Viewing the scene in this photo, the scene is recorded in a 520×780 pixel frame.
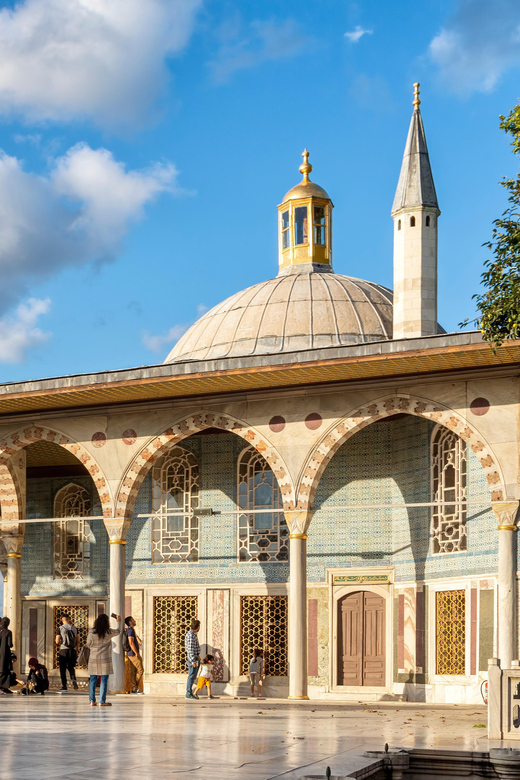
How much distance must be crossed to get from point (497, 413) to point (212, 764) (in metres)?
6.99

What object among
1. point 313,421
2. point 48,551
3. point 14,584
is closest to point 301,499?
point 313,421

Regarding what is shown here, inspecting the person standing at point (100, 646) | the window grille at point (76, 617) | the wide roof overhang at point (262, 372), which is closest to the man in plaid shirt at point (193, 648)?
the person standing at point (100, 646)

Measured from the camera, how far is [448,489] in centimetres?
1498

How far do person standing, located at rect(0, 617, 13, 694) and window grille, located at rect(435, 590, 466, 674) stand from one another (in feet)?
Result: 18.0

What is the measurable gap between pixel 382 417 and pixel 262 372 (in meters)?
1.60

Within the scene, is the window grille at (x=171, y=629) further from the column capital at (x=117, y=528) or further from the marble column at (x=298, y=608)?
the marble column at (x=298, y=608)

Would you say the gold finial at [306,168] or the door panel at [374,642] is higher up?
the gold finial at [306,168]

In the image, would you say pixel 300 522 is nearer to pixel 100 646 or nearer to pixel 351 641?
pixel 351 641

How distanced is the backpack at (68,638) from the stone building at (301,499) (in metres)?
0.76

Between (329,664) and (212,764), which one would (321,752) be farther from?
(329,664)

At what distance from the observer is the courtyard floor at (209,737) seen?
663 cm

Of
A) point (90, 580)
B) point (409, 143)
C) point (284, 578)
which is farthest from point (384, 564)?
point (409, 143)

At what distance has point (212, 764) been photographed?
6.86 m

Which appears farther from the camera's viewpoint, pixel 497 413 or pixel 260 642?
pixel 260 642
